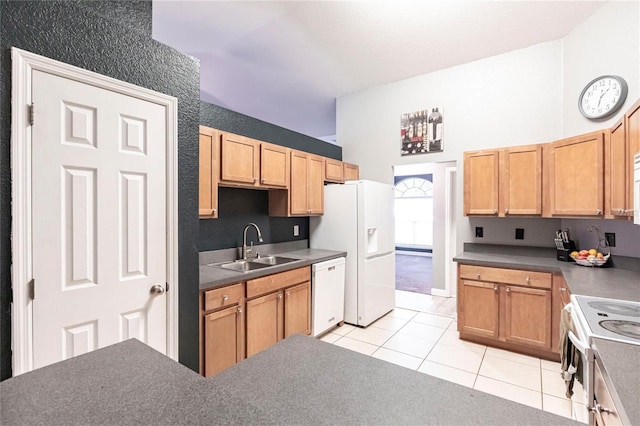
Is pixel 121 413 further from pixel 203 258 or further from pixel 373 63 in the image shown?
pixel 373 63

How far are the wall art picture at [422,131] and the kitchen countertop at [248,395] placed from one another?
3.43 metres

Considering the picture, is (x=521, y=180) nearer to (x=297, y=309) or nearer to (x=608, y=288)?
(x=608, y=288)

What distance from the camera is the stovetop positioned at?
133cm

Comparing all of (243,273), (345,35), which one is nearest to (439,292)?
(243,273)

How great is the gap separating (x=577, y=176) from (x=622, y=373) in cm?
221

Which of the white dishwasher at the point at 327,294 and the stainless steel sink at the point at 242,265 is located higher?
the stainless steel sink at the point at 242,265

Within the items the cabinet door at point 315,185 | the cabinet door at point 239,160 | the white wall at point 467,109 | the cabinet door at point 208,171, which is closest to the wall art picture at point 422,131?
the white wall at point 467,109

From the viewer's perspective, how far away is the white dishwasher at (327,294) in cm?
320

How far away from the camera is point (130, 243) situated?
1.70 m

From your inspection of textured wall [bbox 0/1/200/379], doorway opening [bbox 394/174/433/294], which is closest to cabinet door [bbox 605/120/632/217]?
textured wall [bbox 0/1/200/379]

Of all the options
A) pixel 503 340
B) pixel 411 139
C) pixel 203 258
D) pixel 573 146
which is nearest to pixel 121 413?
pixel 203 258

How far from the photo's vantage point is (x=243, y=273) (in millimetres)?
2479

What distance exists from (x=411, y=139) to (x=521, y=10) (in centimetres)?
169

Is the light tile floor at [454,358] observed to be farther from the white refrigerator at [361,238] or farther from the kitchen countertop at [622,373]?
the kitchen countertop at [622,373]
